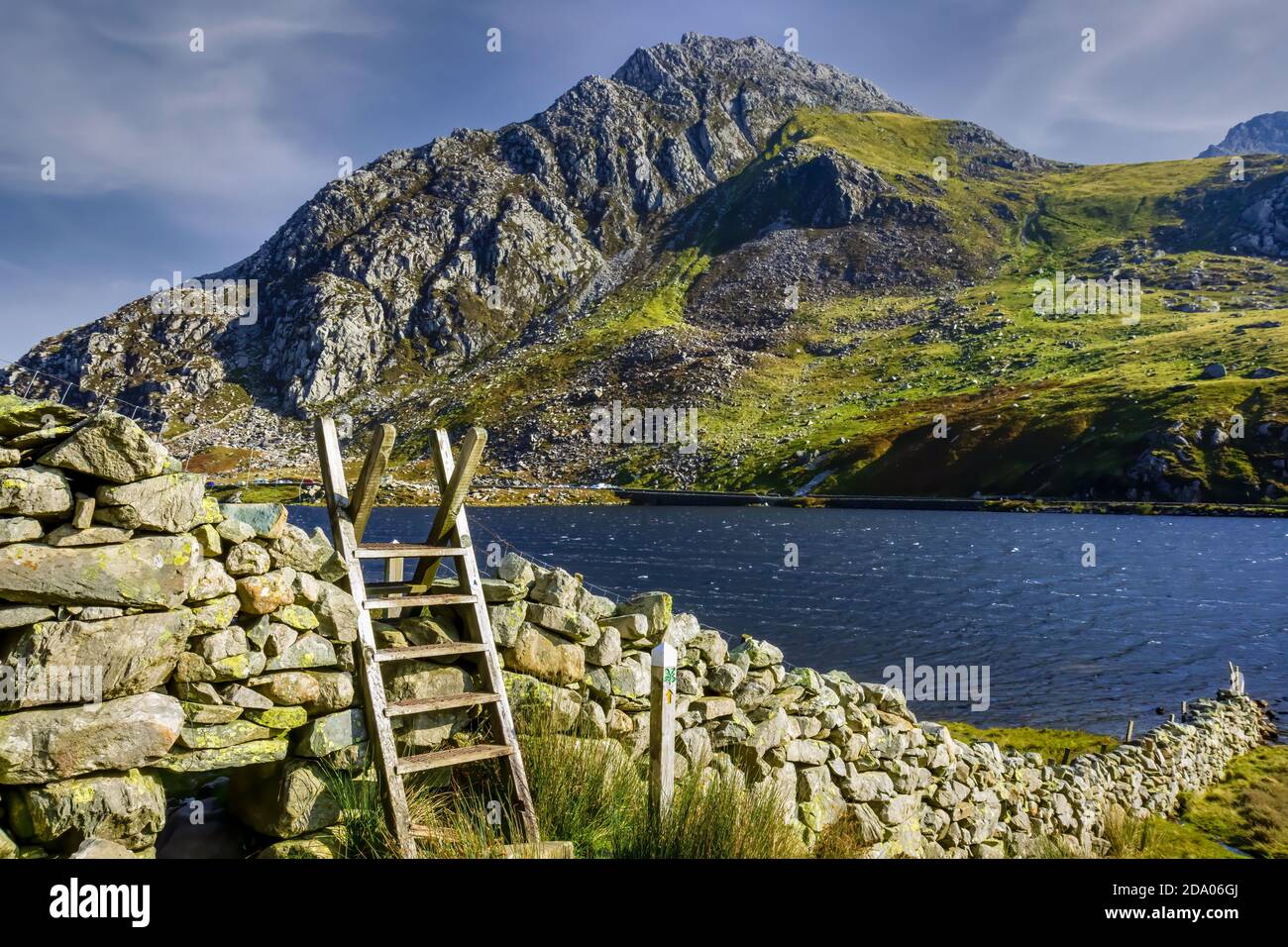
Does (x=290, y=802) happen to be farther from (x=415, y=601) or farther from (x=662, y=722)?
(x=662, y=722)

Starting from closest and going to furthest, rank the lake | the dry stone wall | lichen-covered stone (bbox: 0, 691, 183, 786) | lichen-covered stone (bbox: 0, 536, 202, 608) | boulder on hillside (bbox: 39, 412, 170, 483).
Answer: lichen-covered stone (bbox: 0, 691, 183, 786), lichen-covered stone (bbox: 0, 536, 202, 608), boulder on hillside (bbox: 39, 412, 170, 483), the dry stone wall, the lake

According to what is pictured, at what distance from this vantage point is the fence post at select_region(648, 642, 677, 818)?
842cm

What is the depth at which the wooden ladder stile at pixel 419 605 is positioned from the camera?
7.27m

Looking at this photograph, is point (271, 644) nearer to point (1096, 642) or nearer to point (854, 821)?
point (854, 821)

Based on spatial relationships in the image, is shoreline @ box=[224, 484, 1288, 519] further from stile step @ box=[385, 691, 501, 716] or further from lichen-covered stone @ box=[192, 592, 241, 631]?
lichen-covered stone @ box=[192, 592, 241, 631]

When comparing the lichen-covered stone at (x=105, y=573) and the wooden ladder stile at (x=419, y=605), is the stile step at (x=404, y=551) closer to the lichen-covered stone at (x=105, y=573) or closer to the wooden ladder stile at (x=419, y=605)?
the wooden ladder stile at (x=419, y=605)

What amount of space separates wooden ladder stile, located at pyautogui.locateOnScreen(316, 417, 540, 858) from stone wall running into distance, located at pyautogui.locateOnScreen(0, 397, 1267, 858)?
0.25 m

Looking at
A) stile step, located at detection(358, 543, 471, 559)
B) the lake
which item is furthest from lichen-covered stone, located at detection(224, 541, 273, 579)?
the lake

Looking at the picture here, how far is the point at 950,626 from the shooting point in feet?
151

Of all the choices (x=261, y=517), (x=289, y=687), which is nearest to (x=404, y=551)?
(x=261, y=517)

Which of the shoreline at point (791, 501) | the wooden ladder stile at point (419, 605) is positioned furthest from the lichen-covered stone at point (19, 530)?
the shoreline at point (791, 501)

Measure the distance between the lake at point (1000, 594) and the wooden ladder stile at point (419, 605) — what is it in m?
1.67

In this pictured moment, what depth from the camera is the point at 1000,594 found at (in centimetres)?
5584
